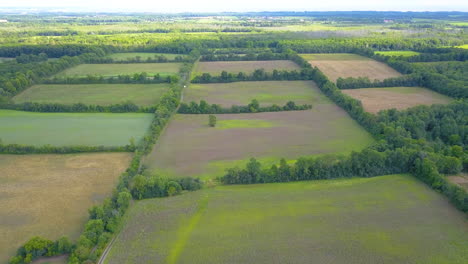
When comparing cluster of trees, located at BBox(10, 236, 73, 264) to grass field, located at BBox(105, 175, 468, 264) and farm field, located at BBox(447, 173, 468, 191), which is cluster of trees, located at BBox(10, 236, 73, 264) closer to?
grass field, located at BBox(105, 175, 468, 264)

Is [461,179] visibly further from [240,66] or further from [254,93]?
[240,66]

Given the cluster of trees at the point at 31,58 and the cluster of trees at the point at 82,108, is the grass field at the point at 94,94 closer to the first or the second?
the cluster of trees at the point at 82,108

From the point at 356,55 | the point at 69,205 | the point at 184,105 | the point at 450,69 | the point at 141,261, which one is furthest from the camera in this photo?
the point at 356,55

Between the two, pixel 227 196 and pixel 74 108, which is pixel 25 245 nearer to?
pixel 227 196

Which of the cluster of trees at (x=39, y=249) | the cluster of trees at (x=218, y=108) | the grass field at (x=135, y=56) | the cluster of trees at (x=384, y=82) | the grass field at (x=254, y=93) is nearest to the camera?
the cluster of trees at (x=39, y=249)

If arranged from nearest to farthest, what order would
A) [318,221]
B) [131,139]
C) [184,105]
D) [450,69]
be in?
[318,221] < [131,139] < [184,105] < [450,69]

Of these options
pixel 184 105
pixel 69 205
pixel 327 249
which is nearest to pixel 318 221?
pixel 327 249

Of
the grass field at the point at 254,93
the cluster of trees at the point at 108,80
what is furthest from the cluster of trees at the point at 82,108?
the cluster of trees at the point at 108,80
